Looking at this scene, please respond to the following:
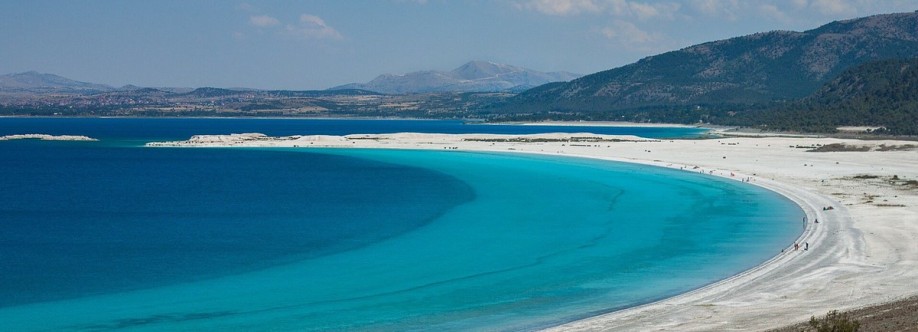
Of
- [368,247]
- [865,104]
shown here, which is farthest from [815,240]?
[865,104]

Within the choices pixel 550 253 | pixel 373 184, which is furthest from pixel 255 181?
pixel 550 253

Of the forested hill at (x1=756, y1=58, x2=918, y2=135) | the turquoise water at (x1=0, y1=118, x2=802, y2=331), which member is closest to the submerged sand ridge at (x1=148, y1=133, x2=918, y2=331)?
the turquoise water at (x1=0, y1=118, x2=802, y2=331)

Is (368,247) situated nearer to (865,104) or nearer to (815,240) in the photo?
(815,240)

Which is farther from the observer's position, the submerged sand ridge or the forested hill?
the forested hill

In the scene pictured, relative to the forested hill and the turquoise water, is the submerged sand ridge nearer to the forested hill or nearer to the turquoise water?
the turquoise water

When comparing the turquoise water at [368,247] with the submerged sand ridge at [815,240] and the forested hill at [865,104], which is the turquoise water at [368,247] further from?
the forested hill at [865,104]

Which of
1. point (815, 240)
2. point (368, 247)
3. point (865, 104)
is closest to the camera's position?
point (815, 240)
